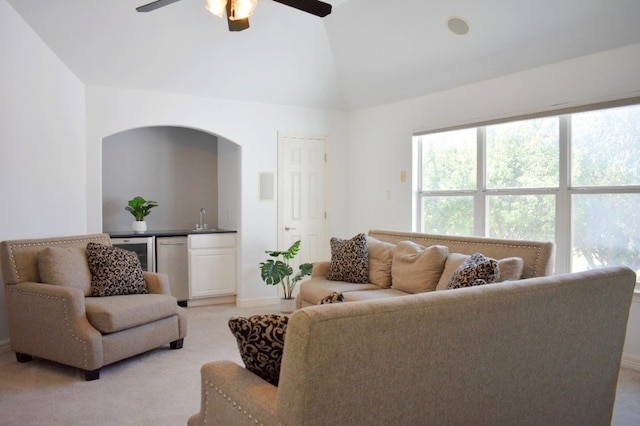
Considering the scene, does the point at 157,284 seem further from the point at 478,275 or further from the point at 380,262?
the point at 478,275

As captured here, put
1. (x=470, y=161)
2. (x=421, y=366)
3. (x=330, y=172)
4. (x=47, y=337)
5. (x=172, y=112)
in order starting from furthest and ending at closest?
(x=330, y=172)
(x=172, y=112)
(x=470, y=161)
(x=47, y=337)
(x=421, y=366)

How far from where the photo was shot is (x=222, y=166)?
21.3 ft

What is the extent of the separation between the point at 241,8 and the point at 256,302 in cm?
361

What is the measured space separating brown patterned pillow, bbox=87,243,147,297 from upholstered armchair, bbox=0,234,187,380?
0.05 ft

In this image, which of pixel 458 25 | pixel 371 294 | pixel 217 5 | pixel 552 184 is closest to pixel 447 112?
pixel 458 25

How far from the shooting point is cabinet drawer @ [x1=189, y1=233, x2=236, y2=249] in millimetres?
5535

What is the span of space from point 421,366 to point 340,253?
2.96 m

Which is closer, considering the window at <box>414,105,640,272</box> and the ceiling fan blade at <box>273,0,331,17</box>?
the ceiling fan blade at <box>273,0,331,17</box>

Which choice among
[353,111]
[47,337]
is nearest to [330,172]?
[353,111]

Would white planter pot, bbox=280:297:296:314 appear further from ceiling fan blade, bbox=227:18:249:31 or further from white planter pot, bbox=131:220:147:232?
ceiling fan blade, bbox=227:18:249:31

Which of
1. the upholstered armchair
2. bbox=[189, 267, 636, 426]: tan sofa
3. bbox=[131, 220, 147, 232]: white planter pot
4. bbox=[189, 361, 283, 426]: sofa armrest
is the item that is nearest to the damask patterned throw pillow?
bbox=[189, 267, 636, 426]: tan sofa

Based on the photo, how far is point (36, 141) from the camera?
4215 millimetres

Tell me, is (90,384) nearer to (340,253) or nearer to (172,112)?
(340,253)

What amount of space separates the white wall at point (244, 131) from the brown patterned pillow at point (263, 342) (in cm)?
382
